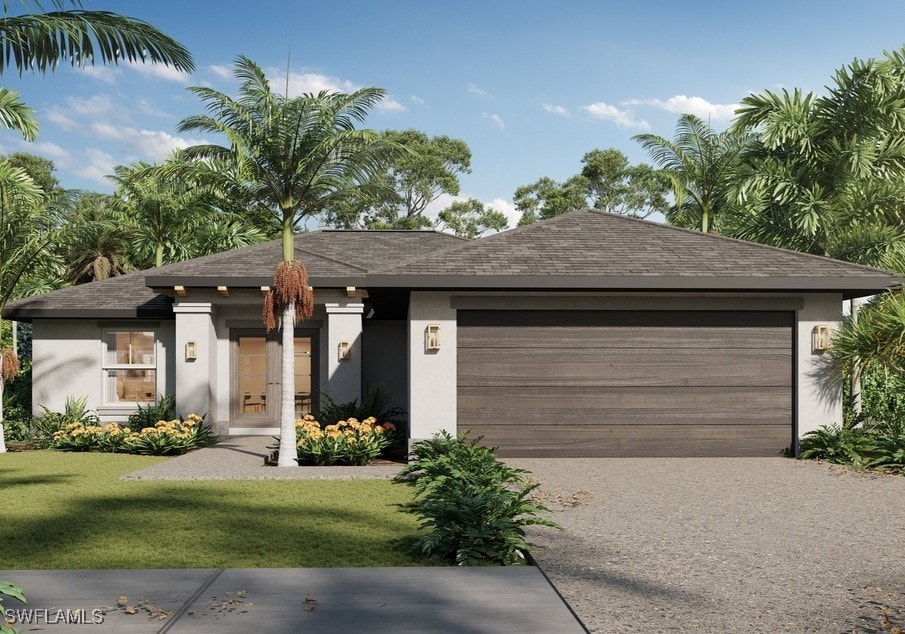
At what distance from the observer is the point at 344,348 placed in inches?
569

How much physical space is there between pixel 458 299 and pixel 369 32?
25.9 ft

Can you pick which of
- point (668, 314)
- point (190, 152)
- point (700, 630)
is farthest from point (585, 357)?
point (700, 630)

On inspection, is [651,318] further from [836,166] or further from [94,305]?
[94,305]

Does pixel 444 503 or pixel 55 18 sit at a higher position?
pixel 55 18

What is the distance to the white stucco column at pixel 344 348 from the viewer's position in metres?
14.4

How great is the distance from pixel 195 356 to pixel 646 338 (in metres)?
8.57

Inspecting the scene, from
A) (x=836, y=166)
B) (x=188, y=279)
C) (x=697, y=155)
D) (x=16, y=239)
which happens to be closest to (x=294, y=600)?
(x=188, y=279)

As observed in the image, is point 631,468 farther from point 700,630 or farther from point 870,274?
point 700,630

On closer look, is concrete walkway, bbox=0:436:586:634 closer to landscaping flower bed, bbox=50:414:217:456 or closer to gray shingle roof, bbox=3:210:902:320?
gray shingle roof, bbox=3:210:902:320

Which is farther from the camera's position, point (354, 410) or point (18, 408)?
point (18, 408)

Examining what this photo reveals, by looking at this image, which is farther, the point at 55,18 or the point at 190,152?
the point at 190,152

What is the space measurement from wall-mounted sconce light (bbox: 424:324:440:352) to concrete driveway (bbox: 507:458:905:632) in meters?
2.64

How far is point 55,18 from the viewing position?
7.71 metres

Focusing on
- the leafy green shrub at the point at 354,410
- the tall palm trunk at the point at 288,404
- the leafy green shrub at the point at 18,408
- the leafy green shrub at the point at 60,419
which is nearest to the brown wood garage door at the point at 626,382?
the leafy green shrub at the point at 354,410
